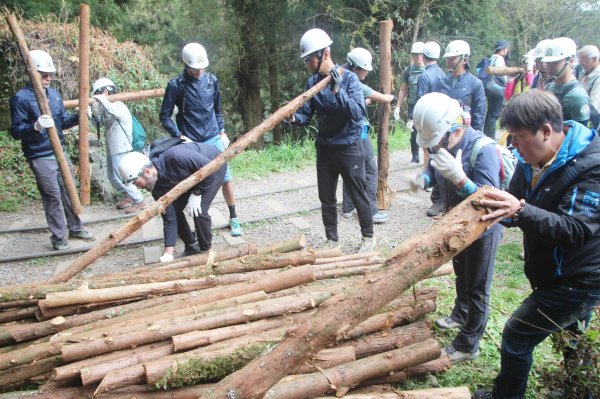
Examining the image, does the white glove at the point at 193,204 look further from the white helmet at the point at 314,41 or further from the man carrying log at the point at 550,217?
the man carrying log at the point at 550,217

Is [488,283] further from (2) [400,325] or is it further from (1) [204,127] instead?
(1) [204,127]

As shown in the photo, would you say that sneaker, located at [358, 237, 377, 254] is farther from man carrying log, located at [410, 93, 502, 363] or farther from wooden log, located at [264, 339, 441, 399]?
wooden log, located at [264, 339, 441, 399]

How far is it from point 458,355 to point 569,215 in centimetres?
168

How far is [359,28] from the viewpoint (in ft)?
43.8

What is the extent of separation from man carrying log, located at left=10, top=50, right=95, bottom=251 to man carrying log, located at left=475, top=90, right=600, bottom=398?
193 inches

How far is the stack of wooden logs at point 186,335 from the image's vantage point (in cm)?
277

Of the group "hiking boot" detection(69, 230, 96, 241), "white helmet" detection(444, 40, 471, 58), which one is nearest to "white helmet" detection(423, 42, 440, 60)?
"white helmet" detection(444, 40, 471, 58)

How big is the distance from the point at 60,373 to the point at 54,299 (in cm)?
79

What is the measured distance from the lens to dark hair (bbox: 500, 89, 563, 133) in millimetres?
2324

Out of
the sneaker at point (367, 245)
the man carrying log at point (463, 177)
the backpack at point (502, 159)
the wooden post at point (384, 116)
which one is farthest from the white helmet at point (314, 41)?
the backpack at point (502, 159)

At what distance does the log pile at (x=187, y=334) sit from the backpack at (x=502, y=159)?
1044 millimetres

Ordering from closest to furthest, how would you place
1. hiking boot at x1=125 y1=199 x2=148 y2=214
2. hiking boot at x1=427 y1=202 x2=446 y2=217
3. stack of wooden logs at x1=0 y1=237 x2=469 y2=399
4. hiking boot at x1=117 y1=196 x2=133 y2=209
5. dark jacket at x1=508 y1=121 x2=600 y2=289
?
dark jacket at x1=508 y1=121 x2=600 y2=289 < stack of wooden logs at x1=0 y1=237 x2=469 y2=399 < hiking boot at x1=427 y1=202 x2=446 y2=217 < hiking boot at x1=125 y1=199 x2=148 y2=214 < hiking boot at x1=117 y1=196 x2=133 y2=209

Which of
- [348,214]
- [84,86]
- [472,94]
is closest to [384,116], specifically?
[472,94]

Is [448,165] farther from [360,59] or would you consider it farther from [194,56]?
[194,56]
